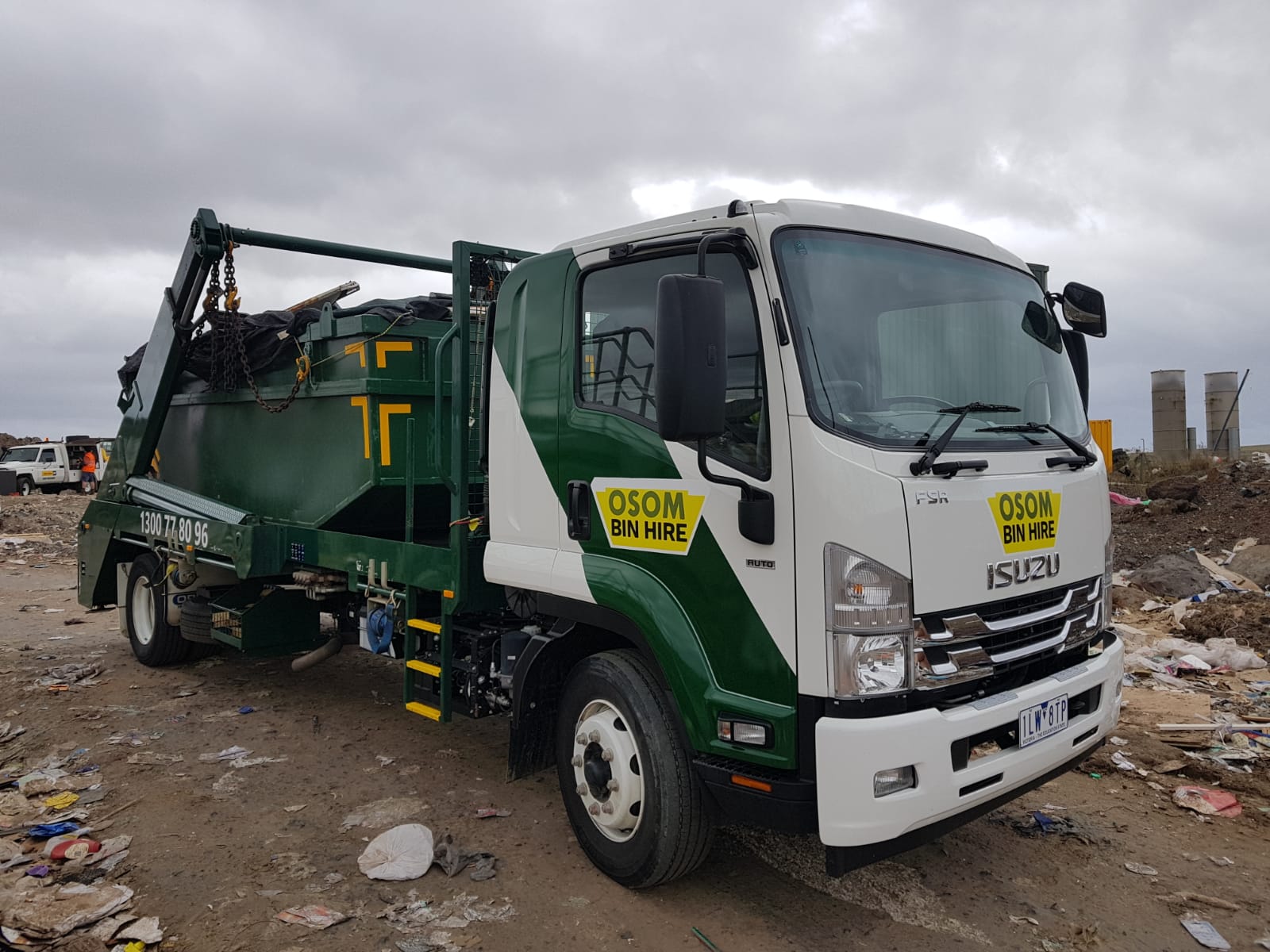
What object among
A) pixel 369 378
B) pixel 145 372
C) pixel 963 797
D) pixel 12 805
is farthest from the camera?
pixel 145 372

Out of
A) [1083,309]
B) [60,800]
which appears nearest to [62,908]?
[60,800]

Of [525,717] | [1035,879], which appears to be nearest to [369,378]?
[525,717]

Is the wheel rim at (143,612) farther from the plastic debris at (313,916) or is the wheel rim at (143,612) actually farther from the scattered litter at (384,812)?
the plastic debris at (313,916)

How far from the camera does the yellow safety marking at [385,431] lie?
16.6 ft

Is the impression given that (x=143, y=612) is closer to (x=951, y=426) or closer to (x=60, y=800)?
(x=60, y=800)

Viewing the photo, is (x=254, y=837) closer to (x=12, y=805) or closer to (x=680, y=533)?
(x=12, y=805)

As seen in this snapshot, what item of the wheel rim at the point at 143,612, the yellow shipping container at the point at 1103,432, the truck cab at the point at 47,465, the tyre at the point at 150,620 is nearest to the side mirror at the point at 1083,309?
the yellow shipping container at the point at 1103,432

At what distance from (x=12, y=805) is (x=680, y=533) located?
375 cm

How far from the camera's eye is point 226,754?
17.5ft

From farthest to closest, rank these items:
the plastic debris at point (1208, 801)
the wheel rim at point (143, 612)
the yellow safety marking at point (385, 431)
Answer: the wheel rim at point (143, 612) < the yellow safety marking at point (385, 431) < the plastic debris at point (1208, 801)

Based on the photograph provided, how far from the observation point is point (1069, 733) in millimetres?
3373

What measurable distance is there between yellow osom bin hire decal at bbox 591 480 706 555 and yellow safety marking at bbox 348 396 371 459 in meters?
1.94

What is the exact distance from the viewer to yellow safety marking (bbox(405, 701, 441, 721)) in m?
4.51

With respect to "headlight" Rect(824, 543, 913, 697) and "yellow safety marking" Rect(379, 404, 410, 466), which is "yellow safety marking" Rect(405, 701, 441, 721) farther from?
"headlight" Rect(824, 543, 913, 697)
